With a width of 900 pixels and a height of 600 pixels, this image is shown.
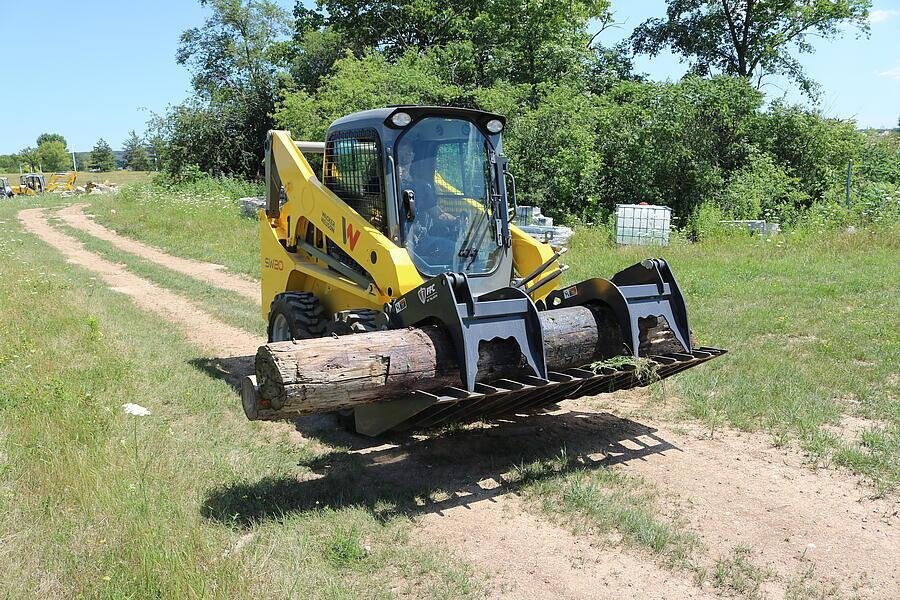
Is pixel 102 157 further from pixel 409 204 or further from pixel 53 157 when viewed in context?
pixel 409 204

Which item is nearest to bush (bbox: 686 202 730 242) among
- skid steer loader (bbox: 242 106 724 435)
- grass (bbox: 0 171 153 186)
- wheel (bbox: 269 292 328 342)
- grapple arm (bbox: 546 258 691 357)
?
skid steer loader (bbox: 242 106 724 435)

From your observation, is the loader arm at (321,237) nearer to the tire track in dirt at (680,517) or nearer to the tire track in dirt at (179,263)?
the tire track in dirt at (680,517)

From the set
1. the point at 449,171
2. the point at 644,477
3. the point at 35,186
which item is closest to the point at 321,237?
the point at 449,171

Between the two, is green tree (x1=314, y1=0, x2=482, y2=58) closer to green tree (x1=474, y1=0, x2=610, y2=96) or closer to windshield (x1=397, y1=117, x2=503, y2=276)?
green tree (x1=474, y1=0, x2=610, y2=96)

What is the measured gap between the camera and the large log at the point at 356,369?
14.5 ft

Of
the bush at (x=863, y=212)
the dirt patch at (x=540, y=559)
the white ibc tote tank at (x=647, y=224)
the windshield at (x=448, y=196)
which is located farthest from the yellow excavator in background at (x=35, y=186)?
the dirt patch at (x=540, y=559)

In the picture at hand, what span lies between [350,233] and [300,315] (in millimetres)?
1067

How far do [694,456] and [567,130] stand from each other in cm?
1376

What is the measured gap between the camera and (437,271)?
6.25m

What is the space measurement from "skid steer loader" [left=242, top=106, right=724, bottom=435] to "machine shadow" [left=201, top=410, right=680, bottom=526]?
0.38 metres

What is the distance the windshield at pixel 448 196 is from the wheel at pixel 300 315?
1.39 meters

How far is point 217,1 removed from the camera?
114ft

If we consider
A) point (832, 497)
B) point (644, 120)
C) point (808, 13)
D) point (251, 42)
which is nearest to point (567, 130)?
point (644, 120)

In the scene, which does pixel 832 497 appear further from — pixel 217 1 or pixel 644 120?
pixel 217 1
